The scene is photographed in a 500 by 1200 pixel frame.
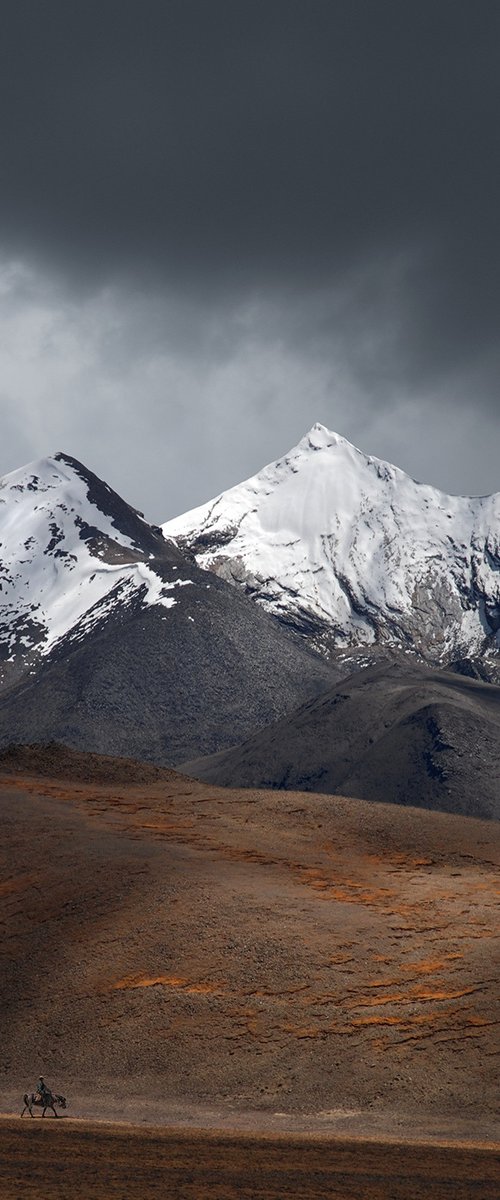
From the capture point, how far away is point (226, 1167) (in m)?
34.3

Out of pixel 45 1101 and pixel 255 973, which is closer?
pixel 45 1101

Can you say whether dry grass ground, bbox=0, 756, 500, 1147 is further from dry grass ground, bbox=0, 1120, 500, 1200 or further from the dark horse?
dry grass ground, bbox=0, 1120, 500, 1200

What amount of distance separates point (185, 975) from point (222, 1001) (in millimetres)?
2638

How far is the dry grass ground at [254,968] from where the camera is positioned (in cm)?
4566

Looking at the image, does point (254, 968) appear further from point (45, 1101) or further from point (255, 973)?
point (45, 1101)

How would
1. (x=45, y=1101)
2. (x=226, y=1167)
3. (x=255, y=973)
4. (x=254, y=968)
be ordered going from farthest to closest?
1. (x=254, y=968)
2. (x=255, y=973)
3. (x=45, y=1101)
4. (x=226, y=1167)

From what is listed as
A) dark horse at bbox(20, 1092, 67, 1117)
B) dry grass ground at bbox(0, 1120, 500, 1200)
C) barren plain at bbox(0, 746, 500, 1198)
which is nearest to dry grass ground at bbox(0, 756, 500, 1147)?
barren plain at bbox(0, 746, 500, 1198)

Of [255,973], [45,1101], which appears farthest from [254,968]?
[45,1101]

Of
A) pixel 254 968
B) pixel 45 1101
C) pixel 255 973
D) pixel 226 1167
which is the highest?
pixel 254 968

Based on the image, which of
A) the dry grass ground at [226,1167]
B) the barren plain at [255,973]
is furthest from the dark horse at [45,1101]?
the dry grass ground at [226,1167]

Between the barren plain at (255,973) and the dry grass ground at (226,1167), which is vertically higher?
the barren plain at (255,973)

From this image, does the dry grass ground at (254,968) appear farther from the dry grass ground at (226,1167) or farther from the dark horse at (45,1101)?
the dry grass ground at (226,1167)

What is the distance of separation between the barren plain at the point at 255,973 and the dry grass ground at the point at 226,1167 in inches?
13.7

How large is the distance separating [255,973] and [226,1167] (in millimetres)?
19741
